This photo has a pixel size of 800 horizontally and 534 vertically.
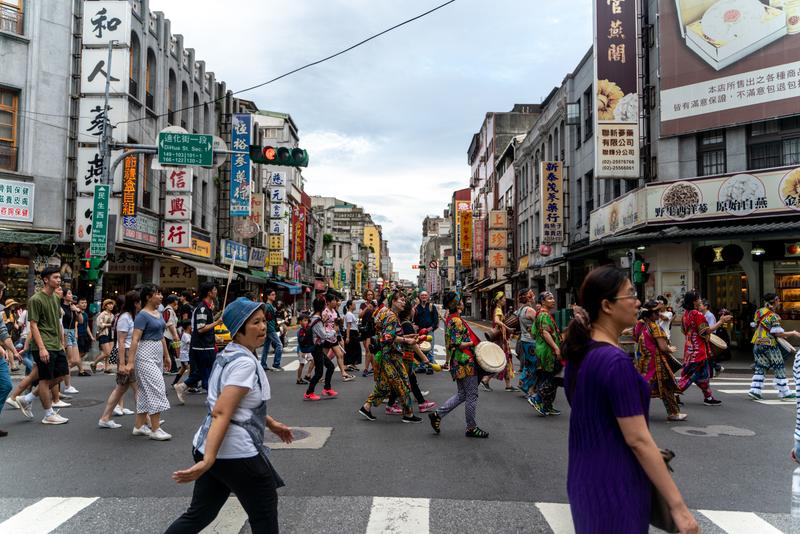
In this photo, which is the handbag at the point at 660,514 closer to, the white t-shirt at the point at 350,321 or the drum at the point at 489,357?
the drum at the point at 489,357

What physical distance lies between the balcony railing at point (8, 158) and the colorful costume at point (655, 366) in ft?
62.7

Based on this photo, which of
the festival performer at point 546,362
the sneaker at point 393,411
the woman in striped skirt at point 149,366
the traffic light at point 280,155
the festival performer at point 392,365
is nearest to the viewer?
the woman in striped skirt at point 149,366

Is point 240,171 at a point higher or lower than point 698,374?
higher

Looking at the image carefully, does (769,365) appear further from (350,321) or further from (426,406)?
(350,321)

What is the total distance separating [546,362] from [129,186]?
55.0ft

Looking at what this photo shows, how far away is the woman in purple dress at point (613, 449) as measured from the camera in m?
2.27

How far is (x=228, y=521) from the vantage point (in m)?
4.64

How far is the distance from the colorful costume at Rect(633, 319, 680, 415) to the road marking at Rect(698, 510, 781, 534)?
12.0 ft

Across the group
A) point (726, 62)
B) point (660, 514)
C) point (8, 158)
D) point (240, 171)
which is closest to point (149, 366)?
point (660, 514)

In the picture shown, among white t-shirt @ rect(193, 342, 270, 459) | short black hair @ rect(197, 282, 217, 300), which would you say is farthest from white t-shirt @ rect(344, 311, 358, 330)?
white t-shirt @ rect(193, 342, 270, 459)

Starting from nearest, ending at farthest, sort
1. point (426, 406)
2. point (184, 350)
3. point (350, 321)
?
1. point (426, 406)
2. point (184, 350)
3. point (350, 321)

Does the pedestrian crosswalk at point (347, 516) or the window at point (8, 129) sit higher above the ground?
the window at point (8, 129)

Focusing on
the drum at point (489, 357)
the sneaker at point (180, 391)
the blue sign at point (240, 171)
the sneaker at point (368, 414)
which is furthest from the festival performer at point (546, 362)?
the blue sign at point (240, 171)

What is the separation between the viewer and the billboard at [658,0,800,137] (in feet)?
55.5
